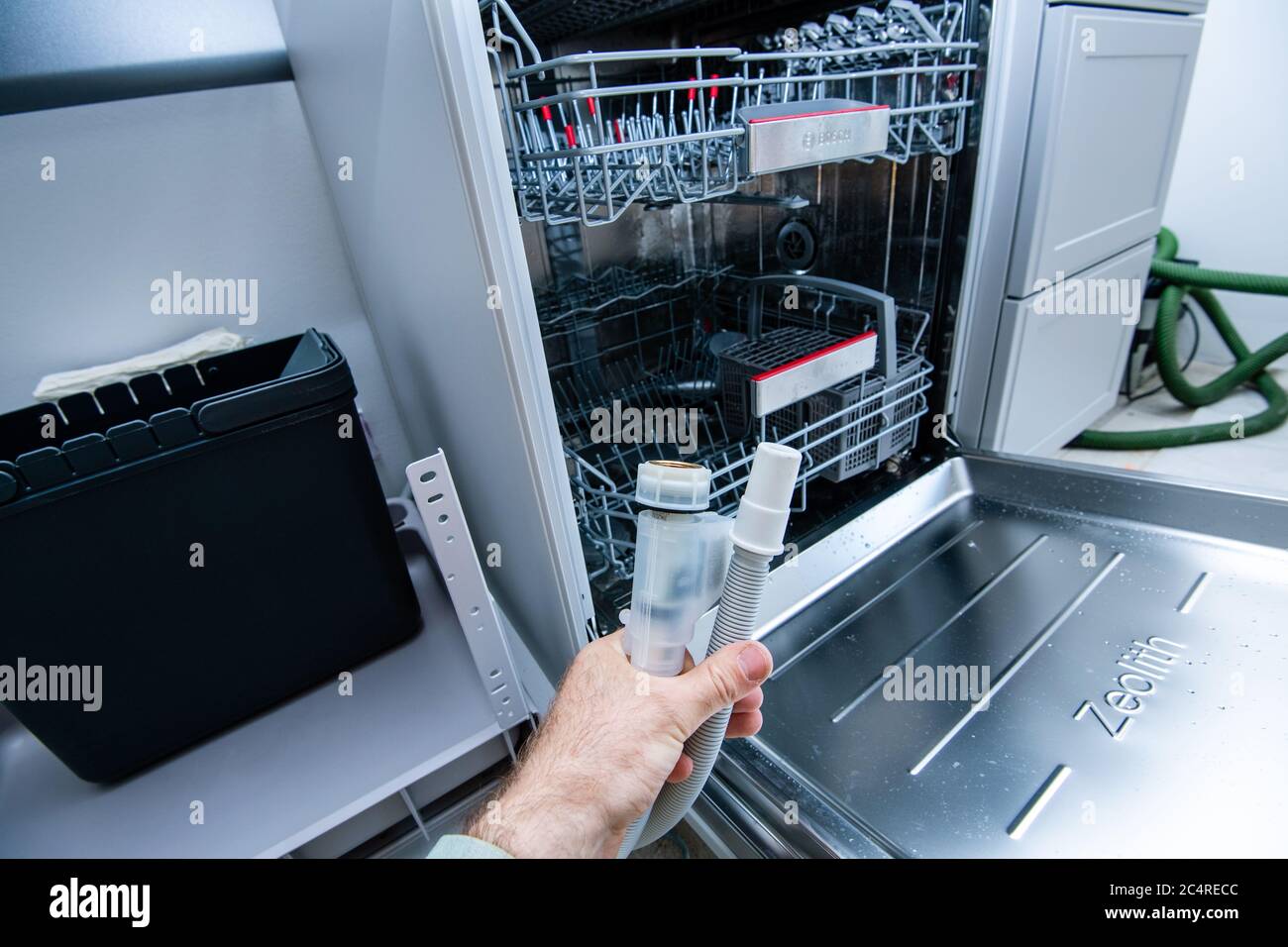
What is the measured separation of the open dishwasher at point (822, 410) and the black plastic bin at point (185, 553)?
0.16 meters

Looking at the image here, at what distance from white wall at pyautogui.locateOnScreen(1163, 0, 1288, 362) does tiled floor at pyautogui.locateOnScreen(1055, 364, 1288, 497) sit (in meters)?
0.34

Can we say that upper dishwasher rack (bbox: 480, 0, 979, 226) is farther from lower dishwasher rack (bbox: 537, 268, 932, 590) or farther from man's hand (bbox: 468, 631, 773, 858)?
man's hand (bbox: 468, 631, 773, 858)

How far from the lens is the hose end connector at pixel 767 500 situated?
0.43 m

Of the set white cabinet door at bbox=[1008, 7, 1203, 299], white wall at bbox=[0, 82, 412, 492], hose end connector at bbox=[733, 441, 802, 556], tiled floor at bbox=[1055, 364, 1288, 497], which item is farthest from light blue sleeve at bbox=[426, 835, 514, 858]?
tiled floor at bbox=[1055, 364, 1288, 497]

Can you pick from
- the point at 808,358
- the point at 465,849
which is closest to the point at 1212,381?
the point at 808,358

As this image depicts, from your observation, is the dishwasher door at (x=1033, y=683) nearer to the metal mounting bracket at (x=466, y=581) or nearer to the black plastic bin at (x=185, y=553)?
the metal mounting bracket at (x=466, y=581)

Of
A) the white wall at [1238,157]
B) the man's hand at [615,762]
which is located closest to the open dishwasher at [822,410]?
the man's hand at [615,762]

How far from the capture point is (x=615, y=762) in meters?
0.48

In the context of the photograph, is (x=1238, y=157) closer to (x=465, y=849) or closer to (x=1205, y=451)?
(x=1205, y=451)

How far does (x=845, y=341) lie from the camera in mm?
771

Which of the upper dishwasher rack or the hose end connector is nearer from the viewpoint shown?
the hose end connector

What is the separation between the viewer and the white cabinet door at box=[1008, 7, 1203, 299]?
85cm

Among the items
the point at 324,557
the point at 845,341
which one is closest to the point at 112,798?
the point at 324,557
